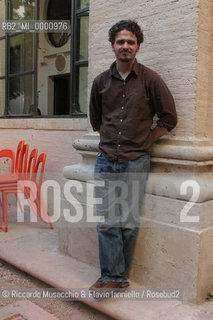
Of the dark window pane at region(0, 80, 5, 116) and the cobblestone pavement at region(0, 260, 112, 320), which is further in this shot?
the dark window pane at region(0, 80, 5, 116)

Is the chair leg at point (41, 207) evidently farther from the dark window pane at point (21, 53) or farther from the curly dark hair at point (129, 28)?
the curly dark hair at point (129, 28)

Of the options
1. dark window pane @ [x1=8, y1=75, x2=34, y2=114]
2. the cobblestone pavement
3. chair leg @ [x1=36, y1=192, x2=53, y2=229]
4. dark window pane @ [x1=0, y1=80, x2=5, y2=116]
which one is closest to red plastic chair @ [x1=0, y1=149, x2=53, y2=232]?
chair leg @ [x1=36, y1=192, x2=53, y2=229]

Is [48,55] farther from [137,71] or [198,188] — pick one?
[198,188]

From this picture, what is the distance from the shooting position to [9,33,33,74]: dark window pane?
5.25m

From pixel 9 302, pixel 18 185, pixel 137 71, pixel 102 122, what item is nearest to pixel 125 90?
pixel 137 71

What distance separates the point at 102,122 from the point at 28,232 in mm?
1823

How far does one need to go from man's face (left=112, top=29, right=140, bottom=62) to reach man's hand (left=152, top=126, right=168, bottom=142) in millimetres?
509

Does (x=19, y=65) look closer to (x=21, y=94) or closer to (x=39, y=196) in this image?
(x=21, y=94)

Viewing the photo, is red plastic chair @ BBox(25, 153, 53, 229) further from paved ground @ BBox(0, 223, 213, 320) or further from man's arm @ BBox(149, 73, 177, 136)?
man's arm @ BBox(149, 73, 177, 136)

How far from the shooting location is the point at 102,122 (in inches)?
102

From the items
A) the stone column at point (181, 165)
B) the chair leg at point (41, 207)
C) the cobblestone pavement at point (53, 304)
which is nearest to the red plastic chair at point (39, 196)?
the chair leg at point (41, 207)

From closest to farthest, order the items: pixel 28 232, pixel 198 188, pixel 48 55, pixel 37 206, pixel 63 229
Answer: pixel 198 188, pixel 63 229, pixel 28 232, pixel 37 206, pixel 48 55

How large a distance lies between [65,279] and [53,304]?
8.7 inches
